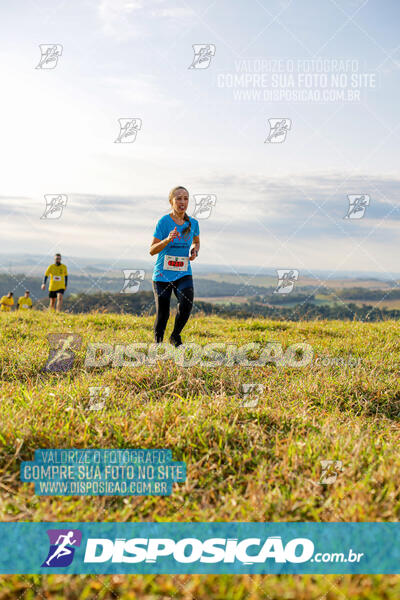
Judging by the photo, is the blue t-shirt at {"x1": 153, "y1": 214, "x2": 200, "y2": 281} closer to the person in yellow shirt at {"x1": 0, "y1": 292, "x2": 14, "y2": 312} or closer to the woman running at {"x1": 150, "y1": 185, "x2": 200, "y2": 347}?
the woman running at {"x1": 150, "y1": 185, "x2": 200, "y2": 347}

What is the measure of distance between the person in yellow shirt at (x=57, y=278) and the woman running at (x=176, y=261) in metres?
10.3

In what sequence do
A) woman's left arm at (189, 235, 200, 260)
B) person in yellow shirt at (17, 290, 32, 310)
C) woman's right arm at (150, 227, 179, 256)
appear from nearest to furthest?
1. woman's right arm at (150, 227, 179, 256)
2. woman's left arm at (189, 235, 200, 260)
3. person in yellow shirt at (17, 290, 32, 310)

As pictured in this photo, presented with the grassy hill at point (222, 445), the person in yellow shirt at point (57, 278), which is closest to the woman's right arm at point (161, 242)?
the grassy hill at point (222, 445)

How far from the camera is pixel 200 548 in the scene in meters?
2.52

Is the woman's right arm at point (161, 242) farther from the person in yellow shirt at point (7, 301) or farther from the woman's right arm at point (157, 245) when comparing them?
the person in yellow shirt at point (7, 301)

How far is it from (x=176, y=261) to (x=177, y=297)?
548 mm

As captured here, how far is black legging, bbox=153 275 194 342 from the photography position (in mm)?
6594

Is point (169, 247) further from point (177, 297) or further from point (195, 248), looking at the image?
point (177, 297)

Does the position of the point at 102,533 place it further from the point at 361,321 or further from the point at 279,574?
the point at 361,321

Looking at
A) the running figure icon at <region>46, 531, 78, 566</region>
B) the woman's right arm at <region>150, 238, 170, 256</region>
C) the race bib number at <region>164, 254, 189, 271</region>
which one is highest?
the woman's right arm at <region>150, 238, 170, 256</region>

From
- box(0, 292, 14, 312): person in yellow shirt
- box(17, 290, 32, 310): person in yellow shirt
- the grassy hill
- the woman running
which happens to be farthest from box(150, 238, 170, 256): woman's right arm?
box(0, 292, 14, 312): person in yellow shirt

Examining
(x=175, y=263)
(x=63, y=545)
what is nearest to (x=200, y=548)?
(x=63, y=545)

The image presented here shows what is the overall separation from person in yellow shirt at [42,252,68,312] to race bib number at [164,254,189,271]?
10449mm

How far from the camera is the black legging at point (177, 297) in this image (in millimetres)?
6594
